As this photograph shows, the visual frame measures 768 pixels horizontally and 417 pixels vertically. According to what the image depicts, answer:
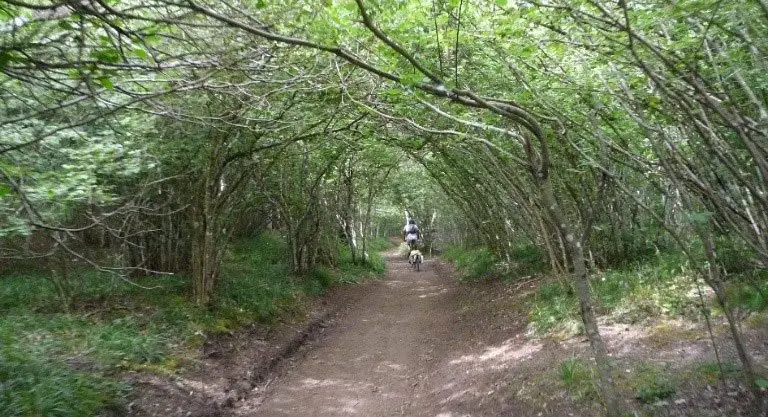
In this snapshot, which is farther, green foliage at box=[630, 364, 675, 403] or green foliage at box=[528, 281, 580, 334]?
green foliage at box=[528, 281, 580, 334]

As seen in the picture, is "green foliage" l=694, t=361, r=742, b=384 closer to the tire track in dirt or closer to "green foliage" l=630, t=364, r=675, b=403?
"green foliage" l=630, t=364, r=675, b=403

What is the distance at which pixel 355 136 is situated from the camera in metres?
→ 9.80

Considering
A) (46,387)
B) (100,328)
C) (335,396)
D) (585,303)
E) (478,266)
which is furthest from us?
(478,266)

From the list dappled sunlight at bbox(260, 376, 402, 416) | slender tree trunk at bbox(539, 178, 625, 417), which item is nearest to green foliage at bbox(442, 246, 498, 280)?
dappled sunlight at bbox(260, 376, 402, 416)

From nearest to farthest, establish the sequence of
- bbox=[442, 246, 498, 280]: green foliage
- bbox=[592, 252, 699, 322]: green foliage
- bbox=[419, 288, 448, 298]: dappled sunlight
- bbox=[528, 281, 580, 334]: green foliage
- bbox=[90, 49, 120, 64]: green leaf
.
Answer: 1. bbox=[90, 49, 120, 64]: green leaf
2. bbox=[592, 252, 699, 322]: green foliage
3. bbox=[528, 281, 580, 334]: green foliage
4. bbox=[419, 288, 448, 298]: dappled sunlight
5. bbox=[442, 246, 498, 280]: green foliage

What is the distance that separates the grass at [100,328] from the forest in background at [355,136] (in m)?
0.05

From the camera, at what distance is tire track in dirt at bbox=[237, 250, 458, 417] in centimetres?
571

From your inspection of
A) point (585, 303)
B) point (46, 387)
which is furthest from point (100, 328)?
point (585, 303)

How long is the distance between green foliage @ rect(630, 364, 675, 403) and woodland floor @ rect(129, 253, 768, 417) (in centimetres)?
7

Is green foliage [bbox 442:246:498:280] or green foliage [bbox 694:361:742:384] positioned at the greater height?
green foliage [bbox 442:246:498:280]

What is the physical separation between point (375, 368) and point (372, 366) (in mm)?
107

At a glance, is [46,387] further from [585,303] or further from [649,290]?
[649,290]

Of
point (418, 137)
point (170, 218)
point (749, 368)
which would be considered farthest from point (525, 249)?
point (749, 368)

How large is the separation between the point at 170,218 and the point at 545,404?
8.29m
